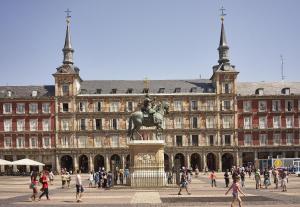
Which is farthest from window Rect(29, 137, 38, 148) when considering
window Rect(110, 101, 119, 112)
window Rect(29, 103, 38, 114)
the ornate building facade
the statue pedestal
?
the statue pedestal

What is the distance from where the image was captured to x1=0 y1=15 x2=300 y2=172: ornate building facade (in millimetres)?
92625

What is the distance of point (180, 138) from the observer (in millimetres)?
93812

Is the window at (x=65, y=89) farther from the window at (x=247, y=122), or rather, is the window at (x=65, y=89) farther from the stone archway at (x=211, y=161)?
the window at (x=247, y=122)

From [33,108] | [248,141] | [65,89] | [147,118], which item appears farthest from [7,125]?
[147,118]

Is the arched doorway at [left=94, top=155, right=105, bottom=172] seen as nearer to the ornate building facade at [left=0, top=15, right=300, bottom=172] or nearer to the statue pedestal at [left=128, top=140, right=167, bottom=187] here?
the ornate building facade at [left=0, top=15, right=300, bottom=172]

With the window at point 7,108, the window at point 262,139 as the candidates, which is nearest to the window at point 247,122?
the window at point 262,139

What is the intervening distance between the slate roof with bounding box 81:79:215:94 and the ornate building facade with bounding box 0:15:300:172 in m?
0.95

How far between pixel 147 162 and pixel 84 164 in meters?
56.6

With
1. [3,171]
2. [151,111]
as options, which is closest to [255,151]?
[3,171]

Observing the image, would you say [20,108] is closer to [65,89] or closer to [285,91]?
[65,89]

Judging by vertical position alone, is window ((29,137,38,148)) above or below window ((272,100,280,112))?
below

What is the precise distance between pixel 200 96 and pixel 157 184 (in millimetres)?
54359

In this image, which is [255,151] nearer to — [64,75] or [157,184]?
[64,75]

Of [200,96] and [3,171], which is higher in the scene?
[200,96]
